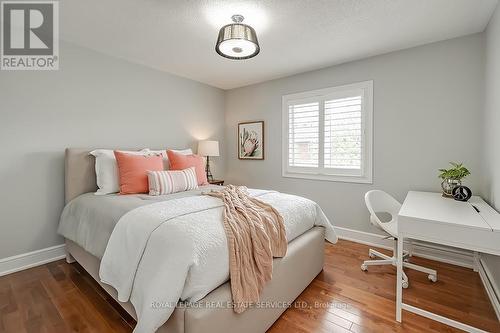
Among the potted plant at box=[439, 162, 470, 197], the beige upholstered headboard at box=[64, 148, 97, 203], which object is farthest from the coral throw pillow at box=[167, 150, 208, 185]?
the potted plant at box=[439, 162, 470, 197]

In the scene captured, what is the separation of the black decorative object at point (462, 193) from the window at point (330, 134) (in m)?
0.93

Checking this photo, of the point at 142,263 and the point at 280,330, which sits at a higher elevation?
the point at 142,263

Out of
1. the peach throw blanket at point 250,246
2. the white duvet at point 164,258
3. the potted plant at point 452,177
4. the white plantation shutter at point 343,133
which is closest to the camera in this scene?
the white duvet at point 164,258

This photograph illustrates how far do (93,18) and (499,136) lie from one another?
3562 millimetres

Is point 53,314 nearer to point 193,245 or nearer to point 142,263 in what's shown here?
point 142,263

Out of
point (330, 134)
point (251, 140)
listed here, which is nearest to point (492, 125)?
point (330, 134)

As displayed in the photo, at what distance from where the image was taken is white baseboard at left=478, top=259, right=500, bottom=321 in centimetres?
175

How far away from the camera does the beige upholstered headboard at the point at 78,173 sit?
2514 millimetres

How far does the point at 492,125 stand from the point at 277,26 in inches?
82.1

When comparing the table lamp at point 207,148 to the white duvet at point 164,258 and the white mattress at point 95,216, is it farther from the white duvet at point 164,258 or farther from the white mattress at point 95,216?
the white duvet at point 164,258

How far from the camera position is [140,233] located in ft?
4.70

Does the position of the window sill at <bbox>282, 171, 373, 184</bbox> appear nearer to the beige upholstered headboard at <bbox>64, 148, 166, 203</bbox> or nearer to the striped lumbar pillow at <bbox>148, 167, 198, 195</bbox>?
the striped lumbar pillow at <bbox>148, 167, 198, 195</bbox>

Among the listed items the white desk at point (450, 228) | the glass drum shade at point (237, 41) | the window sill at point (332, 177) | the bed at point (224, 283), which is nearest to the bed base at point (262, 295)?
the bed at point (224, 283)

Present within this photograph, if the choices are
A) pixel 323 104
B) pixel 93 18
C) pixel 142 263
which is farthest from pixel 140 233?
pixel 323 104
